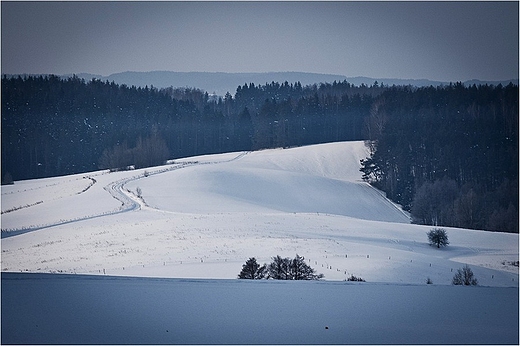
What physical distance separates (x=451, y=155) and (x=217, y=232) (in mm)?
40063

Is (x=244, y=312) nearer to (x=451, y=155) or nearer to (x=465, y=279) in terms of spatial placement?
(x=465, y=279)

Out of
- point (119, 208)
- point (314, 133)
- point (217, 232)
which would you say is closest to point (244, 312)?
point (217, 232)

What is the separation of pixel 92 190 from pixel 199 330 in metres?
36.0

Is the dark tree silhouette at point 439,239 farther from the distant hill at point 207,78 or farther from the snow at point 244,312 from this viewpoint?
the distant hill at point 207,78

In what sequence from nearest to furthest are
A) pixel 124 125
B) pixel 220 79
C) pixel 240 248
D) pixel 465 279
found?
pixel 465 279
pixel 240 248
pixel 124 125
pixel 220 79

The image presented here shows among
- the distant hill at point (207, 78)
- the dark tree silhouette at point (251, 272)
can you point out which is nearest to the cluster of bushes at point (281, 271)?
the dark tree silhouette at point (251, 272)

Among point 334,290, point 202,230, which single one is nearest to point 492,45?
point 202,230

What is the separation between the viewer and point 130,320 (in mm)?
5914

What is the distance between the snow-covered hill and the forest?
6.91 m

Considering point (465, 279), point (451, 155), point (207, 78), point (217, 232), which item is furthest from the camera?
point (207, 78)

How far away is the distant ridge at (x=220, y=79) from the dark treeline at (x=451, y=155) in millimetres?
5412

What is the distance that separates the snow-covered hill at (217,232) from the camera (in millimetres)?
16234

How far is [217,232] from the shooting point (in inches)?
885

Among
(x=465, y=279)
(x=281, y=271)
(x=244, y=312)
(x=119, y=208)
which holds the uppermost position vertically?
(x=244, y=312)
